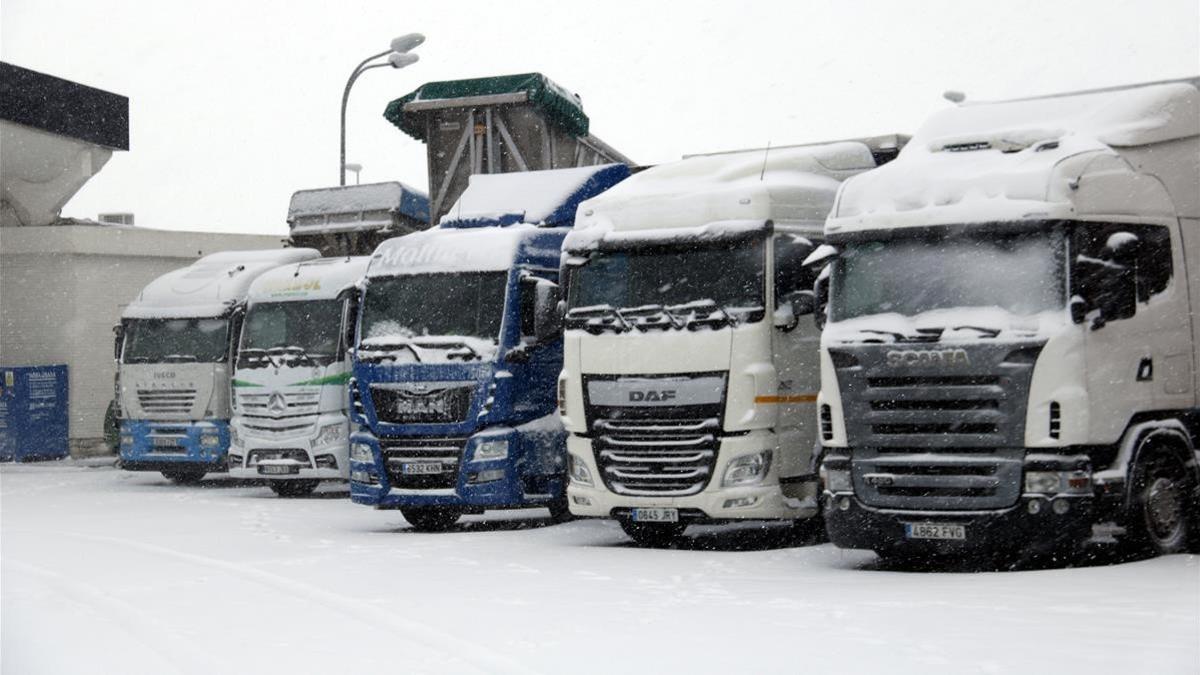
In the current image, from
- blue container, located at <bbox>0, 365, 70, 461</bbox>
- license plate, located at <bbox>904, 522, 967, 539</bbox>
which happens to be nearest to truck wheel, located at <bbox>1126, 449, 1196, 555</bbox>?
license plate, located at <bbox>904, 522, 967, 539</bbox>

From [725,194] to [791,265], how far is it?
88 cm

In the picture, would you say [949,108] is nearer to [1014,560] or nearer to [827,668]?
[1014,560]

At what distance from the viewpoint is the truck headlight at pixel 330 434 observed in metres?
23.1

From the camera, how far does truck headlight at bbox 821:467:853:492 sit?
1367 centimetres

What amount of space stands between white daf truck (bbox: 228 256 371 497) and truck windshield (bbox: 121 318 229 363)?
5.00ft

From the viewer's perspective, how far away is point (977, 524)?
1292cm

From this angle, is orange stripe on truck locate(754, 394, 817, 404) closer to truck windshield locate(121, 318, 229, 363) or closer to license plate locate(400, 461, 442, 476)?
license plate locate(400, 461, 442, 476)

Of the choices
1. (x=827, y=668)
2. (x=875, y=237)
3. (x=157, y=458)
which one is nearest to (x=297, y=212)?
(x=157, y=458)

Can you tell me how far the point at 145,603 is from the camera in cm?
1215

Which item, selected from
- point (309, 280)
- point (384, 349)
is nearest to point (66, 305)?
point (309, 280)

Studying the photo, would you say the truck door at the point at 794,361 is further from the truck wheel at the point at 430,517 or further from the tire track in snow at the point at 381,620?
the truck wheel at the point at 430,517

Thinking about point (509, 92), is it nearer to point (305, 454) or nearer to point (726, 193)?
point (305, 454)

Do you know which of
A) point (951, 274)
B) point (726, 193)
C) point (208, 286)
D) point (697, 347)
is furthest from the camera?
point (208, 286)

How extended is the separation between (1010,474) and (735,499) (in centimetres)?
301
